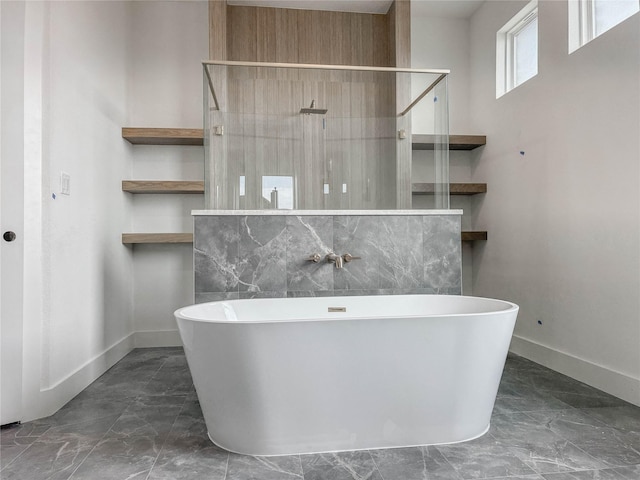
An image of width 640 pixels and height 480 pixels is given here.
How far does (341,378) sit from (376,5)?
10.6 feet

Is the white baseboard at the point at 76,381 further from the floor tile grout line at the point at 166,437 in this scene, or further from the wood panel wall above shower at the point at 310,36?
the wood panel wall above shower at the point at 310,36

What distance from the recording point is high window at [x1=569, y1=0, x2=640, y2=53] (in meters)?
2.38

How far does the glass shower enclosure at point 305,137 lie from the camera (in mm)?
2652

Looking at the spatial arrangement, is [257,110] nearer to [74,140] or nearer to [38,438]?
[74,140]

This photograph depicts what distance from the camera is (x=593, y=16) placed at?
2547mm

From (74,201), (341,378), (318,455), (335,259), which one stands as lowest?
(318,455)

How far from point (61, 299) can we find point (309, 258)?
1383 mm

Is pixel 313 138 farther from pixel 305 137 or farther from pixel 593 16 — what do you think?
pixel 593 16

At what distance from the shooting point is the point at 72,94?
2.42 metres

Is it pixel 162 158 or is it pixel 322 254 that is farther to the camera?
pixel 162 158

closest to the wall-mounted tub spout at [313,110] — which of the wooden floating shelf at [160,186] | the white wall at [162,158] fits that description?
the wooden floating shelf at [160,186]

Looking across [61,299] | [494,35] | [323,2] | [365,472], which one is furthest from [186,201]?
[494,35]

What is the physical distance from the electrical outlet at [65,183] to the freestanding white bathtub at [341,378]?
3.53 feet

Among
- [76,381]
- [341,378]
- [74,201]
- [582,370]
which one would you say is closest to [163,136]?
[74,201]
